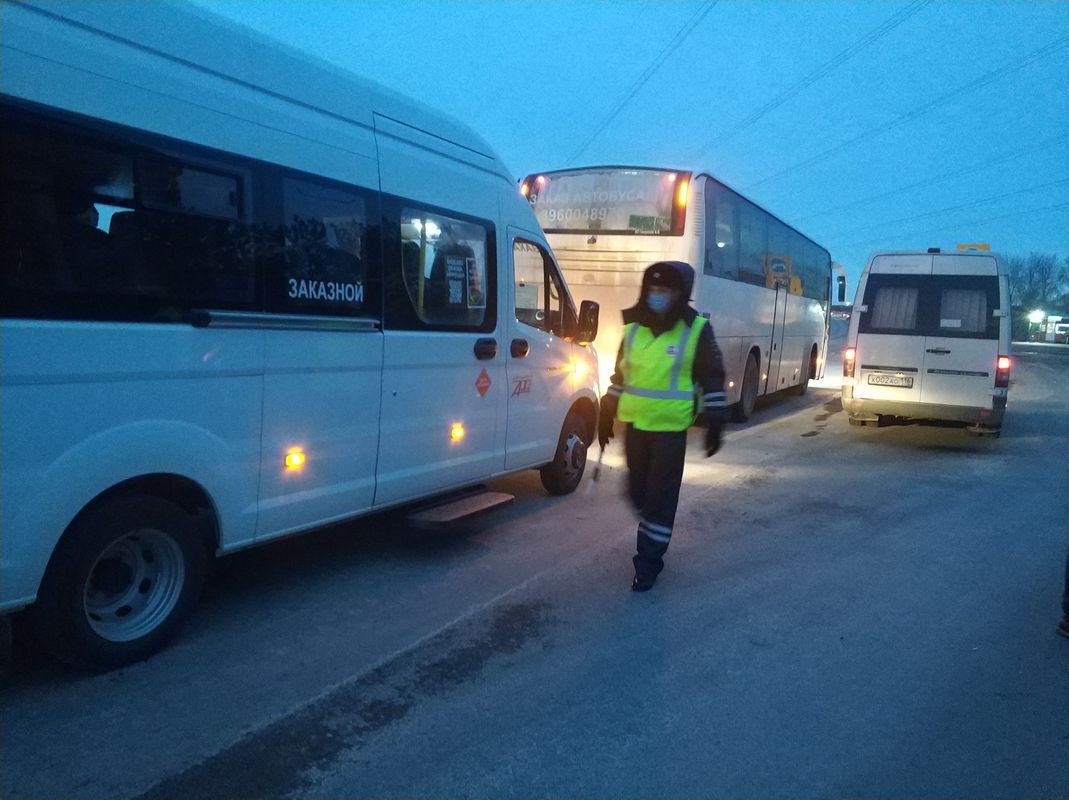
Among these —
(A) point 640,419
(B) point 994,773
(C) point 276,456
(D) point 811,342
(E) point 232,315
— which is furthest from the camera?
(D) point 811,342

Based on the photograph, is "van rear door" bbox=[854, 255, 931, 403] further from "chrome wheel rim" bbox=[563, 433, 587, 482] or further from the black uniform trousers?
the black uniform trousers

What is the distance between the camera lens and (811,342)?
17.1 meters

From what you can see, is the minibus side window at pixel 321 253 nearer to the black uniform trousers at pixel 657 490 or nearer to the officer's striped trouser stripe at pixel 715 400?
the black uniform trousers at pixel 657 490

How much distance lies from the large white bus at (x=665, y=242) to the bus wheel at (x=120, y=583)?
7.56 meters

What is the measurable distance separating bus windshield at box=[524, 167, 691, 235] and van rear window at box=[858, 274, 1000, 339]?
309 cm

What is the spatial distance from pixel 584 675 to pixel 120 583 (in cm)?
226

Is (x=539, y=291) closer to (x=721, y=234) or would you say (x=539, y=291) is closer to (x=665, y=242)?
(x=665, y=242)

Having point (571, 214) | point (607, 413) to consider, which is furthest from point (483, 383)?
point (571, 214)

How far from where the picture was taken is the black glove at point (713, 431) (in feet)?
15.7

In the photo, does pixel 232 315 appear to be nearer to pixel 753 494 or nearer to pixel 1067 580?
pixel 1067 580

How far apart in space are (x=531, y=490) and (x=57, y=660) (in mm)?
4366

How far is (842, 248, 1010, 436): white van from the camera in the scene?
32.5 feet

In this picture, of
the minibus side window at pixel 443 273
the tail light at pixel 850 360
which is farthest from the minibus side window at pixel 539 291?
the tail light at pixel 850 360

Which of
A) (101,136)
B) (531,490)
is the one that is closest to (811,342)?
(531,490)
